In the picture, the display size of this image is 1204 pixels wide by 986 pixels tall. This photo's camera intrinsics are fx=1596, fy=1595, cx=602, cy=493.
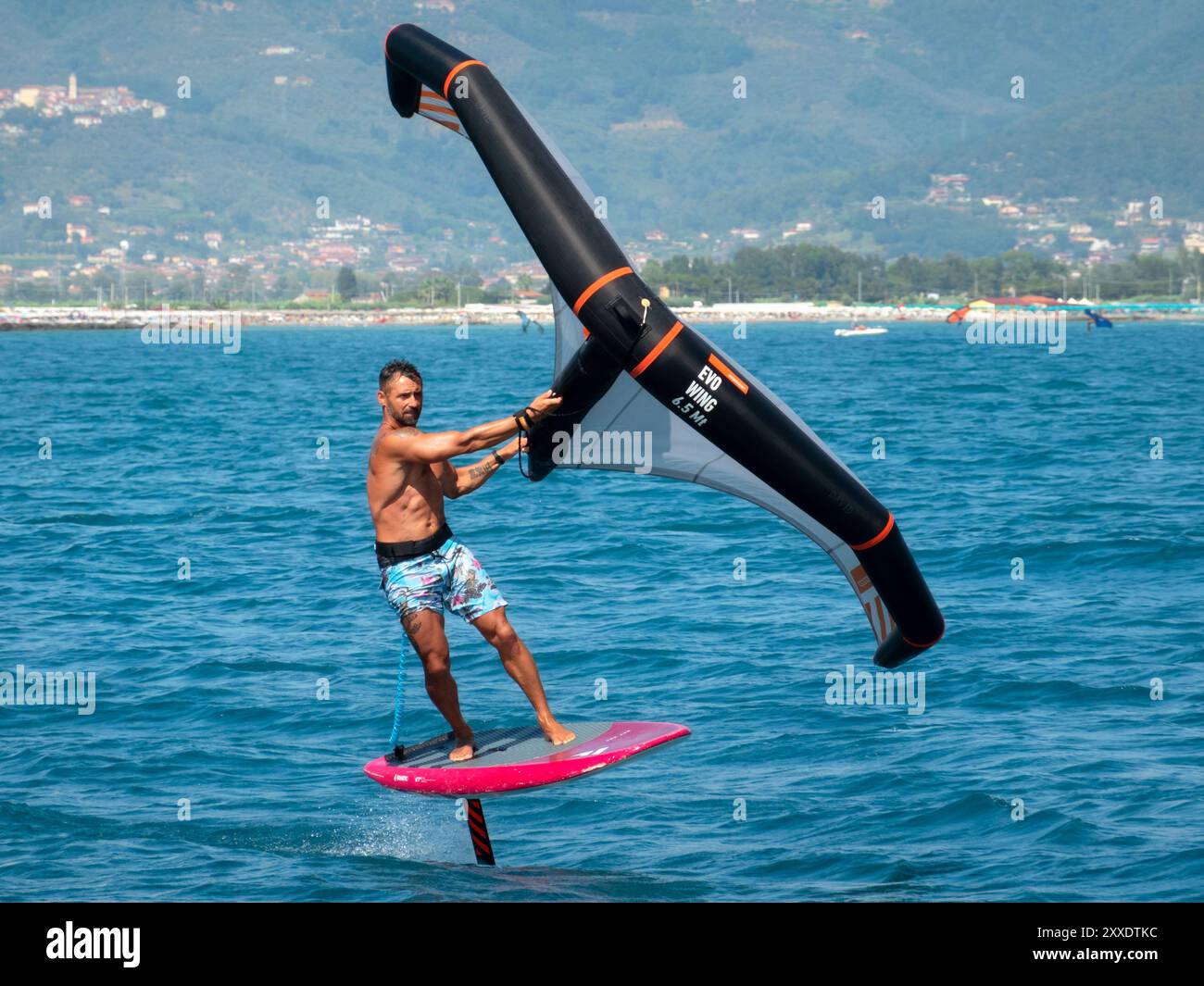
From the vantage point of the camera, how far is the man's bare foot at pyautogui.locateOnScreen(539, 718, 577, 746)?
1162cm

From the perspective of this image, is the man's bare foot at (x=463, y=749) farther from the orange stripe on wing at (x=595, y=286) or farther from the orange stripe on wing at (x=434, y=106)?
the orange stripe on wing at (x=434, y=106)

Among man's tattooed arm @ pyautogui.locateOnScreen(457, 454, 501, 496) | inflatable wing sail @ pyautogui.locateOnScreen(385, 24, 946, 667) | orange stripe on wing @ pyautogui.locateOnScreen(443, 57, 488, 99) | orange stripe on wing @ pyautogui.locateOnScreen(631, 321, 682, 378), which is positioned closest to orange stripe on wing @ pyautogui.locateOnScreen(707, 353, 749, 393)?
inflatable wing sail @ pyautogui.locateOnScreen(385, 24, 946, 667)

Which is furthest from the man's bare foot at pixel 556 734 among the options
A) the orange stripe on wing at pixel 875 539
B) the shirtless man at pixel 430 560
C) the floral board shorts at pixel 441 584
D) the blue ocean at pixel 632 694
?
the orange stripe on wing at pixel 875 539

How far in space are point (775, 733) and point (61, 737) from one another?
685 centimetres

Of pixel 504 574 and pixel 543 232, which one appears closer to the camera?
pixel 543 232

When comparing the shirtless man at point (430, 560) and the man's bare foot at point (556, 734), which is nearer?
the shirtless man at point (430, 560)

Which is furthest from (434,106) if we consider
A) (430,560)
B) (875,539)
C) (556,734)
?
(556,734)

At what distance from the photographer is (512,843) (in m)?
12.7

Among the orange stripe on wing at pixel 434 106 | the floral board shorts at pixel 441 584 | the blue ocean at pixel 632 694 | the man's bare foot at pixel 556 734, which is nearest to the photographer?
the floral board shorts at pixel 441 584

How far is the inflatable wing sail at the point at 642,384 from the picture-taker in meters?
10.1

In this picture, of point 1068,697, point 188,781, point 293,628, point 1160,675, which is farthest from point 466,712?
point 1160,675

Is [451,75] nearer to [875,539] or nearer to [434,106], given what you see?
[434,106]

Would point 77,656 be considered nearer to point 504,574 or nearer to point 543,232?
point 504,574

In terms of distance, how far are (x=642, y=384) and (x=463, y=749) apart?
10.8 ft
